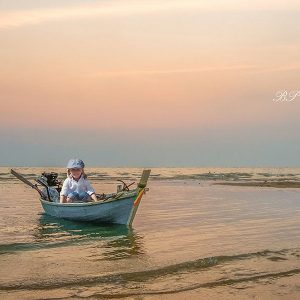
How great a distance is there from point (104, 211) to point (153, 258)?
595cm

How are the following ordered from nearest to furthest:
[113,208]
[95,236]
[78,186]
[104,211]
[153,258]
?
[153,258] → [95,236] → [113,208] → [104,211] → [78,186]

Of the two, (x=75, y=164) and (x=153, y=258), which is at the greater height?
(x=75, y=164)

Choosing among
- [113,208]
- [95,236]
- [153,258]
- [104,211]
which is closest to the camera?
[153,258]

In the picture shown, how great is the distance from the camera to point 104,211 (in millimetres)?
16812

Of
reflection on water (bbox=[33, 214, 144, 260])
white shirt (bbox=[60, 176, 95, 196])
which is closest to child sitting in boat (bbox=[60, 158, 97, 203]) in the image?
white shirt (bbox=[60, 176, 95, 196])

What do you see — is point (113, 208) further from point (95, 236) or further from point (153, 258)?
point (153, 258)

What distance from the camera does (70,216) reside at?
18.0 metres

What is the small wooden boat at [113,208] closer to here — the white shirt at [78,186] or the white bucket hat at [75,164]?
the white shirt at [78,186]

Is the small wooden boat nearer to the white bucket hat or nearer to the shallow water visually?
the shallow water

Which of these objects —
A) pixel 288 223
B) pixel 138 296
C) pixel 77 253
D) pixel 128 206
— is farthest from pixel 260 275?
pixel 288 223

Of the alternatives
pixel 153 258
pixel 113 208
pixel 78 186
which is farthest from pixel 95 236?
pixel 153 258

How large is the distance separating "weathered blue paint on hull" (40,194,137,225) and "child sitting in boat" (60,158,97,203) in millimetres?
435

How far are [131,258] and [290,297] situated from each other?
4.27 metres

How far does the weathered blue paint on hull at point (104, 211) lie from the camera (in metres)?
16.5
